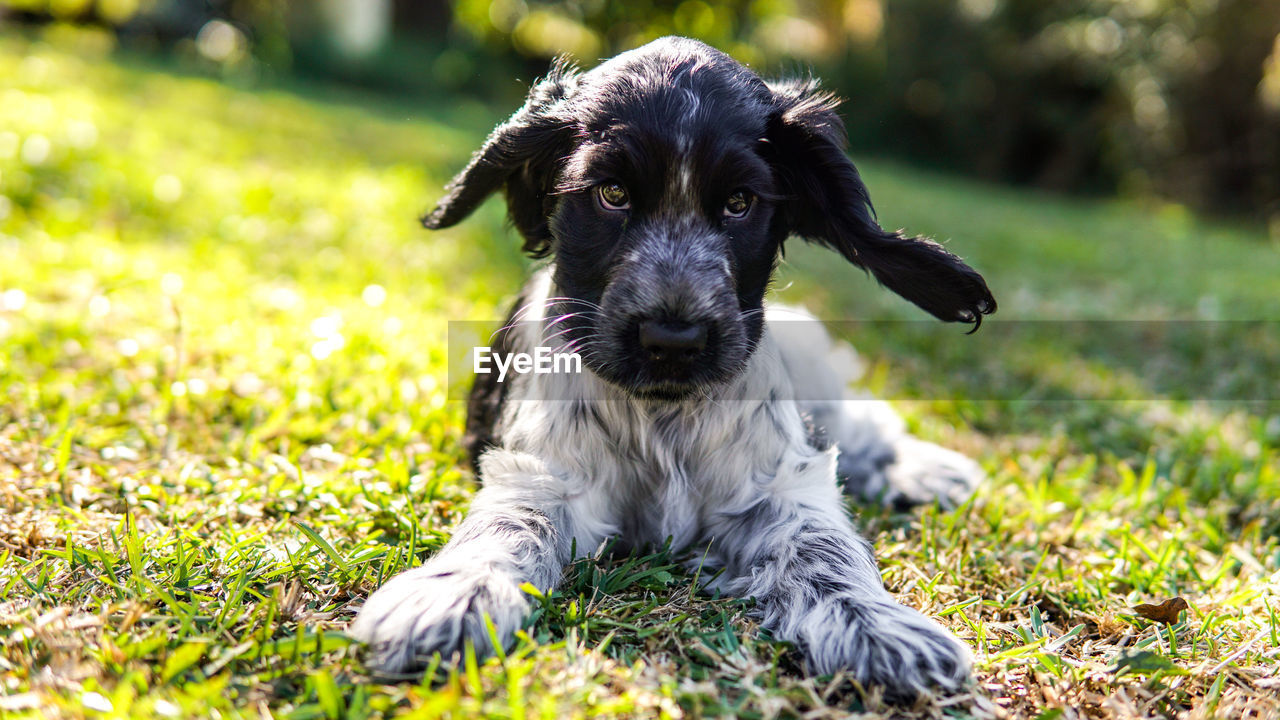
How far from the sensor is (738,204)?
2.72 meters

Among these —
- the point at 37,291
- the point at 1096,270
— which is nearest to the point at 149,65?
the point at 37,291

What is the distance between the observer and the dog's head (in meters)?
2.52

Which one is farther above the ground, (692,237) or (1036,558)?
(692,237)

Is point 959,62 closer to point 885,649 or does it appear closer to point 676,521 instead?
point 676,521

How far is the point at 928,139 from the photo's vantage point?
65.8 ft

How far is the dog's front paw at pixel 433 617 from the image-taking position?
2057mm

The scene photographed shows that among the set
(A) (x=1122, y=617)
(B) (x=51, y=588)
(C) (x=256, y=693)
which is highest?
(A) (x=1122, y=617)

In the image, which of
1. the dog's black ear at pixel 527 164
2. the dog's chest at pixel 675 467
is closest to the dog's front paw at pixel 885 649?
the dog's chest at pixel 675 467

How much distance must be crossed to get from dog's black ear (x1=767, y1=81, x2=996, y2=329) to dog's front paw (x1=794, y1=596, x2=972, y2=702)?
1.11 metres

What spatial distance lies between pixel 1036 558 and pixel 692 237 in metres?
1.71

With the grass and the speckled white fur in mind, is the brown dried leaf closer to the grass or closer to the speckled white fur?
the grass

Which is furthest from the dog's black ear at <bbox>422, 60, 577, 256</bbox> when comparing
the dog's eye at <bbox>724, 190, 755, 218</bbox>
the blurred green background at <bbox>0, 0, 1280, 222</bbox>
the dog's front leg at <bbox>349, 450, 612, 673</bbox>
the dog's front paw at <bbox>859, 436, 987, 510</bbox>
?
the blurred green background at <bbox>0, 0, 1280, 222</bbox>

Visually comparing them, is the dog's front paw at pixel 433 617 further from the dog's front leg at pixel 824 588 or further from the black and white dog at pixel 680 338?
the dog's front leg at pixel 824 588

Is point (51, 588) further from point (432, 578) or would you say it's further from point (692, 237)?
point (692, 237)
